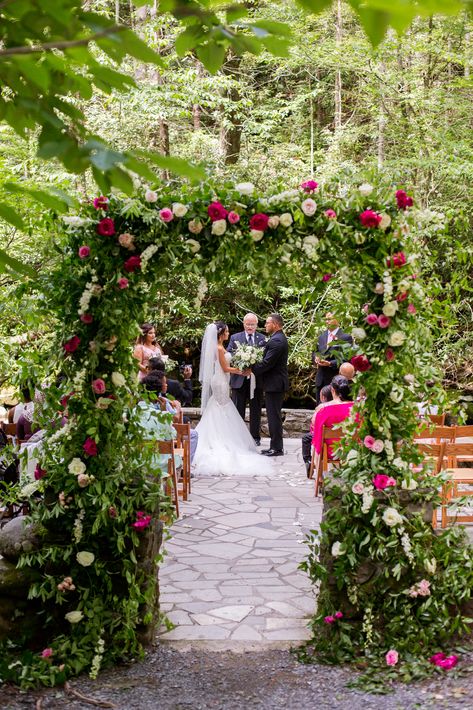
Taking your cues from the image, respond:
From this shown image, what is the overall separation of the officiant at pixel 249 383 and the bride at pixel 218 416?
776 millimetres

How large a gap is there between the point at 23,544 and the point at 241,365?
6.45 meters

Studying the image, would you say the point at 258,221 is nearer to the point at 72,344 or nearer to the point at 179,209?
the point at 179,209

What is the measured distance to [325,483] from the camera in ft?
16.0

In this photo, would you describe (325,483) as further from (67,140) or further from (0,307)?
(67,140)

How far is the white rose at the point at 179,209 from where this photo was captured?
447cm

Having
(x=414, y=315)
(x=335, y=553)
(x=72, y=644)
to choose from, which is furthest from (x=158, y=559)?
(x=414, y=315)

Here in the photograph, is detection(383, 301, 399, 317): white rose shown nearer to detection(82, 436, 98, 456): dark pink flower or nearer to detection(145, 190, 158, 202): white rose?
detection(145, 190, 158, 202): white rose

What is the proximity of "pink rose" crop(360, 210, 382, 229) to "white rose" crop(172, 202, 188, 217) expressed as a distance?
41.2 inches

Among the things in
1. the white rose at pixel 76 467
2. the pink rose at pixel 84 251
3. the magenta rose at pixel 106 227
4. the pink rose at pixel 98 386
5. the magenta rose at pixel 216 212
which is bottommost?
the white rose at pixel 76 467

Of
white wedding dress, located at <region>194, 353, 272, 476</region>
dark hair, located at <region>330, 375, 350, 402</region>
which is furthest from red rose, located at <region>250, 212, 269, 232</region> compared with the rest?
white wedding dress, located at <region>194, 353, 272, 476</region>

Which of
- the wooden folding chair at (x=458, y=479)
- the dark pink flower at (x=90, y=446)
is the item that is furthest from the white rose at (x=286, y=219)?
the wooden folding chair at (x=458, y=479)

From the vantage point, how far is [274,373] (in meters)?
10.7

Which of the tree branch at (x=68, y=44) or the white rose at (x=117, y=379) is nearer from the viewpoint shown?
the tree branch at (x=68, y=44)

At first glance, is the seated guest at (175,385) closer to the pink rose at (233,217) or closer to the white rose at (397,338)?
the pink rose at (233,217)
